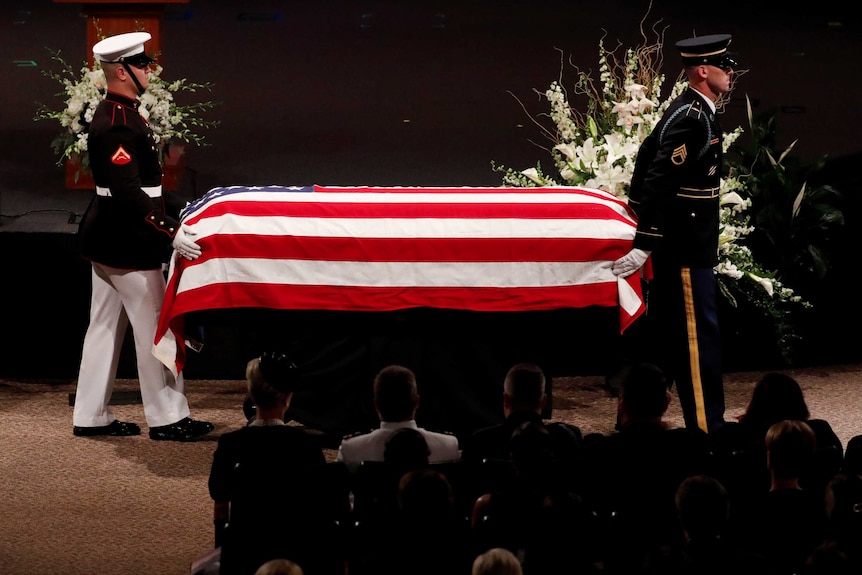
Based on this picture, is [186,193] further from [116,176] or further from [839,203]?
[839,203]

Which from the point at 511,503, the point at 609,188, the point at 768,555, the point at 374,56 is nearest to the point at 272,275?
the point at 609,188

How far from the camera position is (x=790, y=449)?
9.61ft

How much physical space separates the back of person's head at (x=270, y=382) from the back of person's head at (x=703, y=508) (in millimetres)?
1178

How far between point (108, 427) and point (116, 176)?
0.95 metres

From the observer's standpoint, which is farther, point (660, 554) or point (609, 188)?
point (609, 188)

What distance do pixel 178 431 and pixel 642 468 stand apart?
2.28 m

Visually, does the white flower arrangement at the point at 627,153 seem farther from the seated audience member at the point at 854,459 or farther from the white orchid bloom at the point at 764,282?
the seated audience member at the point at 854,459

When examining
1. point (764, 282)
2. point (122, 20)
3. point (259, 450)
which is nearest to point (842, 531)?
point (259, 450)

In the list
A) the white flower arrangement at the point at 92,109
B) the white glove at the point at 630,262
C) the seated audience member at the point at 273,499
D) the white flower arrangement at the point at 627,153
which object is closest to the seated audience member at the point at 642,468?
the seated audience member at the point at 273,499

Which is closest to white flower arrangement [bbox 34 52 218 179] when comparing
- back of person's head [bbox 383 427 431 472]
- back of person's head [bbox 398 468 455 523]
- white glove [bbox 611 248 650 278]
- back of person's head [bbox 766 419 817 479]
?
white glove [bbox 611 248 650 278]

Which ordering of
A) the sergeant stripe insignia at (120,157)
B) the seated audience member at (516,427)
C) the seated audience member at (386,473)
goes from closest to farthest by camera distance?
1. the seated audience member at (386,473)
2. the seated audience member at (516,427)
3. the sergeant stripe insignia at (120,157)

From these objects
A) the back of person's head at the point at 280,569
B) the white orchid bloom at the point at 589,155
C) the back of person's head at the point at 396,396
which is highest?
the white orchid bloom at the point at 589,155

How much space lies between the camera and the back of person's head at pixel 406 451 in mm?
2934

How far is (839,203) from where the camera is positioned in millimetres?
5949
